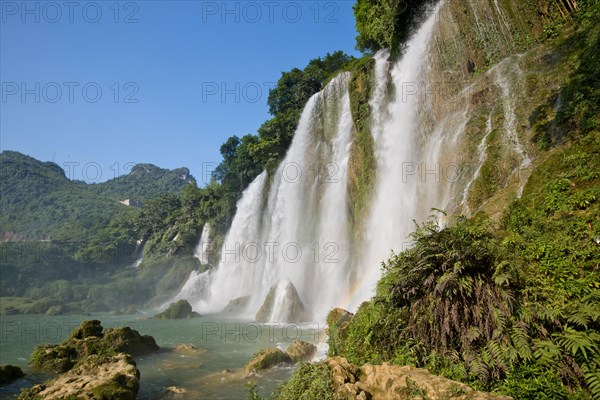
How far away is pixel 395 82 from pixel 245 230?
20.6 meters

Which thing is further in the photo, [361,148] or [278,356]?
[361,148]

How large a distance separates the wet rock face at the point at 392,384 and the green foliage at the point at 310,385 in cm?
13

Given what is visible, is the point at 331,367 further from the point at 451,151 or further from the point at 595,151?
the point at 451,151

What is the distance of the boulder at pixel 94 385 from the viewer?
7.87m

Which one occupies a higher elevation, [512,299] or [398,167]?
[398,167]

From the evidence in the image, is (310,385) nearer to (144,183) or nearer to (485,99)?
(485,99)

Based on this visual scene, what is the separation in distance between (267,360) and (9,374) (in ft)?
23.6

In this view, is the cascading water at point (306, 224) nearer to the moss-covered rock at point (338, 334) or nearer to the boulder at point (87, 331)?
the boulder at point (87, 331)

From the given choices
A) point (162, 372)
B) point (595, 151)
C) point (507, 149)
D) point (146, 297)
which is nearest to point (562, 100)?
point (507, 149)

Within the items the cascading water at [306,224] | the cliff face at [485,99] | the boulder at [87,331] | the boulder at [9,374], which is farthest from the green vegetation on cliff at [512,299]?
the cascading water at [306,224]

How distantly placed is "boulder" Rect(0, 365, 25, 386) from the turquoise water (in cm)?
26

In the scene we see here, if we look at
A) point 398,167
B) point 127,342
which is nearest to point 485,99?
point 398,167

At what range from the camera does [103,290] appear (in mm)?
45094

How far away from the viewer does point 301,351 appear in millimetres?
11828
